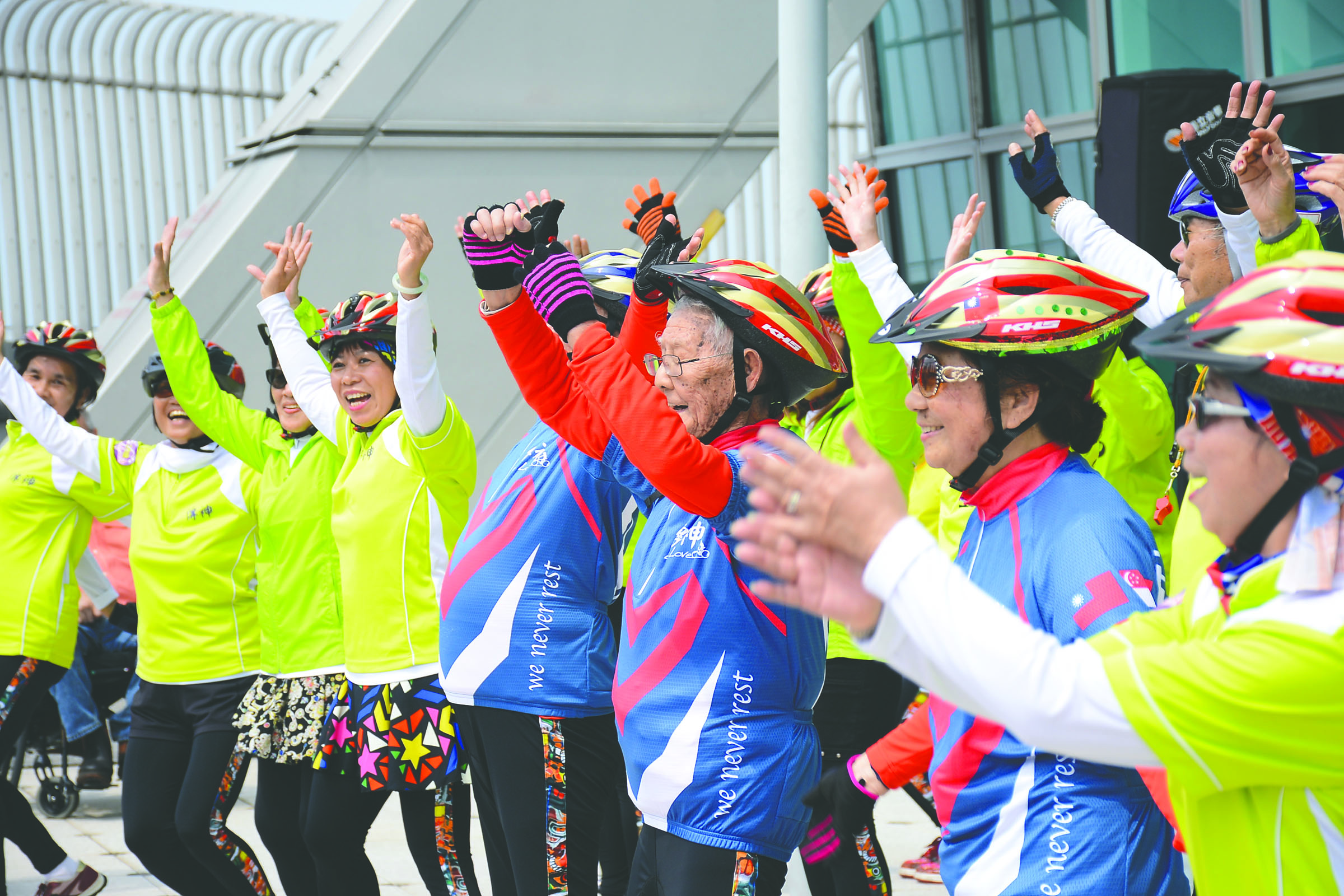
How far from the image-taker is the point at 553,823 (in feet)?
Result: 11.8

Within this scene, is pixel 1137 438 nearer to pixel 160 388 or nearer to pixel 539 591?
pixel 539 591

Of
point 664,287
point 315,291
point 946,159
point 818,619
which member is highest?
point 946,159

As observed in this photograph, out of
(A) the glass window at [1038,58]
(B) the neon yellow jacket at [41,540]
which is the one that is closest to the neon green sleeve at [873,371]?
(B) the neon yellow jacket at [41,540]

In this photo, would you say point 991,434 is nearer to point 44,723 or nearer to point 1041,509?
point 1041,509

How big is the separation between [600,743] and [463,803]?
88cm

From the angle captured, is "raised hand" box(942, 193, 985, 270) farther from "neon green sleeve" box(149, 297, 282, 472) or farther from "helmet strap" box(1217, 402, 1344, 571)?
"neon green sleeve" box(149, 297, 282, 472)

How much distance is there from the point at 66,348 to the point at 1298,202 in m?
5.04

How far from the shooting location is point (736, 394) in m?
3.10

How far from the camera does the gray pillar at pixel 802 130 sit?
17.4 feet

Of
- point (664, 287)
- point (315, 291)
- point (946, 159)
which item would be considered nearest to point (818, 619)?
point (664, 287)

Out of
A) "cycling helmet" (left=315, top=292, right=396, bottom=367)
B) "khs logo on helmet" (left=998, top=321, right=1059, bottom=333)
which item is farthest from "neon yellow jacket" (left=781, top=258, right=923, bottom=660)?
"cycling helmet" (left=315, top=292, right=396, bottom=367)

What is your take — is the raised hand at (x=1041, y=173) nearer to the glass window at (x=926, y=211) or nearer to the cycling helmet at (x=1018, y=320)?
the cycling helmet at (x=1018, y=320)

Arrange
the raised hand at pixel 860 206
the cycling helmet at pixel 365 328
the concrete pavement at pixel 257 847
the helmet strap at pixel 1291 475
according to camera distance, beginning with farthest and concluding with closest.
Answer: the concrete pavement at pixel 257 847 → the cycling helmet at pixel 365 328 → the raised hand at pixel 860 206 → the helmet strap at pixel 1291 475

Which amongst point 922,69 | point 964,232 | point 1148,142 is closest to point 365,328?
point 964,232
